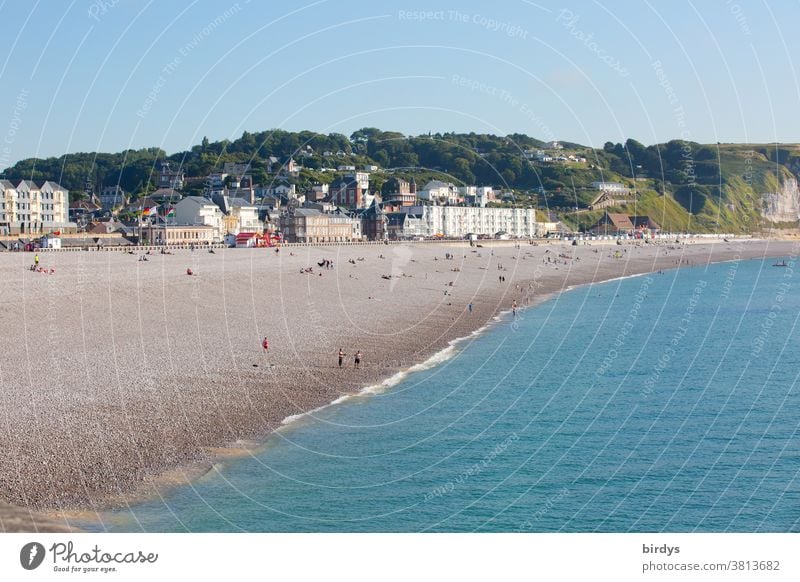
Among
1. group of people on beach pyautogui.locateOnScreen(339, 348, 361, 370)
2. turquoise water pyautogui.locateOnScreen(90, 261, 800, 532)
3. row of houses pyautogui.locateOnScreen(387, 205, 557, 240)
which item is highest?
row of houses pyautogui.locateOnScreen(387, 205, 557, 240)

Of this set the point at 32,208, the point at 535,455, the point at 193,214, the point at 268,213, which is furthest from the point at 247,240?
the point at 535,455

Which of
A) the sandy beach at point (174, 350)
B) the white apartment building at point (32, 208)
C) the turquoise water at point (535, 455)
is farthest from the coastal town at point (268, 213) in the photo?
the turquoise water at point (535, 455)

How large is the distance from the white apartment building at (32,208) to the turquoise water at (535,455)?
6140 centimetres

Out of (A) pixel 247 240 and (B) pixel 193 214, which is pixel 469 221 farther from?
(A) pixel 247 240

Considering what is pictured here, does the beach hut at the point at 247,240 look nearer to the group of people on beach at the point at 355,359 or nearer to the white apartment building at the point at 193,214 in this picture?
the white apartment building at the point at 193,214

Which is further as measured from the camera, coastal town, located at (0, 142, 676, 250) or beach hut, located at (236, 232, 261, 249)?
coastal town, located at (0, 142, 676, 250)

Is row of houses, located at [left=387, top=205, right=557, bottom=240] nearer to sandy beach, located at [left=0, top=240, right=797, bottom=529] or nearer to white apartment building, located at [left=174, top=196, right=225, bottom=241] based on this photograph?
white apartment building, located at [left=174, top=196, right=225, bottom=241]

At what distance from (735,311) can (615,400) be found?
3320cm

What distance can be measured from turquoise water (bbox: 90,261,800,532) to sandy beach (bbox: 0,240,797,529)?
141 centimetres

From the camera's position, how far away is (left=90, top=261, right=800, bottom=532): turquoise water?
1834 cm

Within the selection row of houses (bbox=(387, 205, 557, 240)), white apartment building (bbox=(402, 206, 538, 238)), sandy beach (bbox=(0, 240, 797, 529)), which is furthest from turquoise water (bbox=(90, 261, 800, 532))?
white apartment building (bbox=(402, 206, 538, 238))

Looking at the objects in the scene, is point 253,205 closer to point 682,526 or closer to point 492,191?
point 492,191

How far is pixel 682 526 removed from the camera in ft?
59.6
